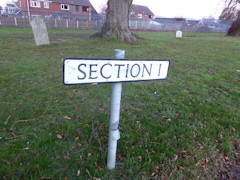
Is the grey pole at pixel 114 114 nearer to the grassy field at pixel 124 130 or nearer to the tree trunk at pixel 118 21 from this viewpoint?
the grassy field at pixel 124 130

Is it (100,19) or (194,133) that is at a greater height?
(100,19)

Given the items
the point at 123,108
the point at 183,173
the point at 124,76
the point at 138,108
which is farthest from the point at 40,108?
the point at 183,173

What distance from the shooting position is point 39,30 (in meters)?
8.23

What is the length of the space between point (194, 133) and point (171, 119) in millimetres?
456

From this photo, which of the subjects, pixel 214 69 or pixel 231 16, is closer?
pixel 214 69

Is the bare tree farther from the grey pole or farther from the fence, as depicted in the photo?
the grey pole

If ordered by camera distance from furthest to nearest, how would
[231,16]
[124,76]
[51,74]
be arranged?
1. [231,16]
2. [51,74]
3. [124,76]

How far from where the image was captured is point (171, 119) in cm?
291

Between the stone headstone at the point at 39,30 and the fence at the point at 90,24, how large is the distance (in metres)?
16.1

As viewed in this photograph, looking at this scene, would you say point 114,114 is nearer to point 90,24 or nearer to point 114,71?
point 114,71

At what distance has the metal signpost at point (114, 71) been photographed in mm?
1182

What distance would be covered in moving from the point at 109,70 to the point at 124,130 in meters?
1.49

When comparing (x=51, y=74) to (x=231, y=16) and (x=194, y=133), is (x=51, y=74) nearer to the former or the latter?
(x=194, y=133)

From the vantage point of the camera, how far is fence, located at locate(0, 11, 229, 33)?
20.9 meters
